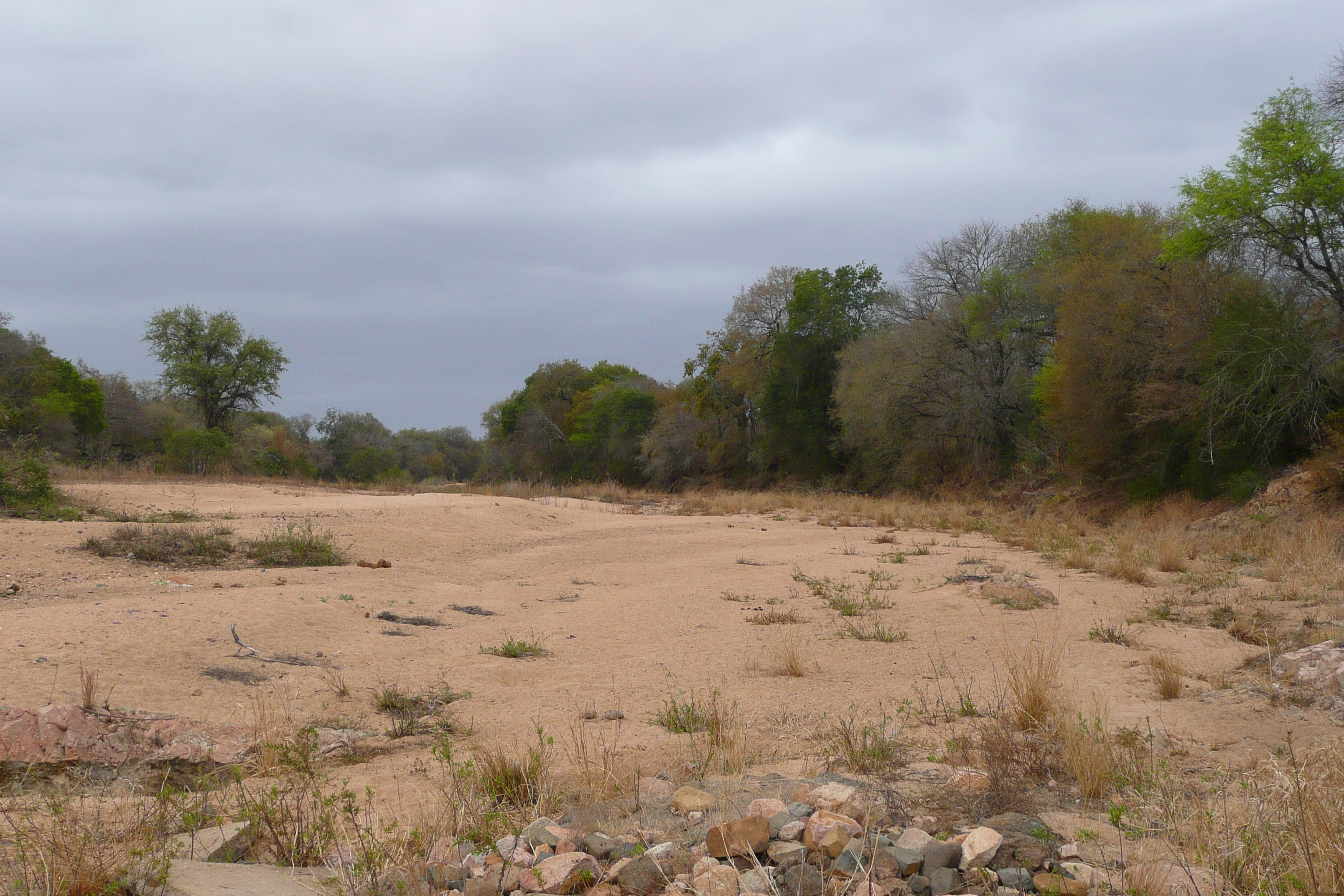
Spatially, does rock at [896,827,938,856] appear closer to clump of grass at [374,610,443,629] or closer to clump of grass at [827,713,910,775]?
clump of grass at [827,713,910,775]

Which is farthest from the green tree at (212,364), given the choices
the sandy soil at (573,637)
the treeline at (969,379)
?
the sandy soil at (573,637)

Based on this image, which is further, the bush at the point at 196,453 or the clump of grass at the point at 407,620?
the bush at the point at 196,453

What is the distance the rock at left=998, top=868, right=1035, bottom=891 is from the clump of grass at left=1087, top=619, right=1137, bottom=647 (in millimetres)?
5157

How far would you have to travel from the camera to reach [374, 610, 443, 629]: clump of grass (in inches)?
352

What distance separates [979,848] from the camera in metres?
2.82

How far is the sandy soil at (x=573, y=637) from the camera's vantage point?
5.58 m

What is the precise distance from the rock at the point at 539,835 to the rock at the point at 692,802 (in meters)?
0.53

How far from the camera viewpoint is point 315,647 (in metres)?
7.57

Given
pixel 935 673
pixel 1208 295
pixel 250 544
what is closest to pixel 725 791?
pixel 935 673

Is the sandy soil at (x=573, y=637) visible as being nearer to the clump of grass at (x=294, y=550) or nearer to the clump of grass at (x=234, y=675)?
the clump of grass at (x=234, y=675)

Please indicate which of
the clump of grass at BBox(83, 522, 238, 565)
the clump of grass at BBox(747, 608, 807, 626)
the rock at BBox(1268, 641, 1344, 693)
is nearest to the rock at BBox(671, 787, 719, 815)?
the rock at BBox(1268, 641, 1344, 693)

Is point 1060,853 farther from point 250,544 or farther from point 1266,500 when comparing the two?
point 1266,500

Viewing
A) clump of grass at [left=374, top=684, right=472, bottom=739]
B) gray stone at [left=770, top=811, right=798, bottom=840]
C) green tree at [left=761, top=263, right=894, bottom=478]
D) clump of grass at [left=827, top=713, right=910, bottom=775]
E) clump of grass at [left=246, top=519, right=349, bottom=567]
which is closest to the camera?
gray stone at [left=770, top=811, right=798, bottom=840]

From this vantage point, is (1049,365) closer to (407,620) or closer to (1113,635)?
(1113,635)
